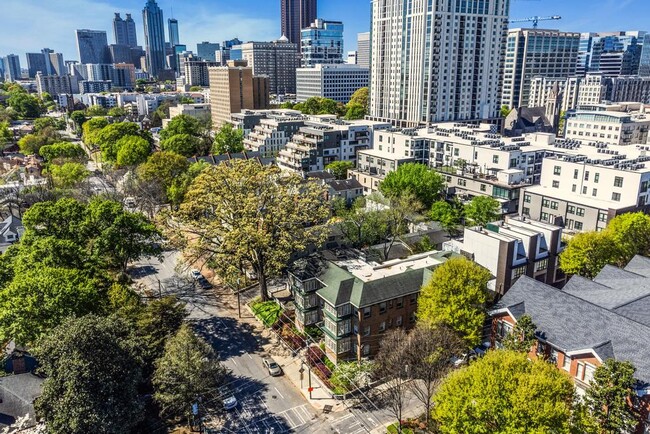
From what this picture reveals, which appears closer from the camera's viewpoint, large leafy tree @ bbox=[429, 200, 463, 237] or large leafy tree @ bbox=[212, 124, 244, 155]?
large leafy tree @ bbox=[429, 200, 463, 237]

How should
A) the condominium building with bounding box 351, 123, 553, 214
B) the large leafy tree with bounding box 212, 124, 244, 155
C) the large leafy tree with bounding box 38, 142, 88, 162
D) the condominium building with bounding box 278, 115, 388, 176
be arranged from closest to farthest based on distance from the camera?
the condominium building with bounding box 351, 123, 553, 214, the condominium building with bounding box 278, 115, 388, 176, the large leafy tree with bounding box 38, 142, 88, 162, the large leafy tree with bounding box 212, 124, 244, 155

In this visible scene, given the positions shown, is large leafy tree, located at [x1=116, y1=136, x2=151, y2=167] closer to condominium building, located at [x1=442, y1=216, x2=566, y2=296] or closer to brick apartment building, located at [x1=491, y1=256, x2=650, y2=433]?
condominium building, located at [x1=442, y1=216, x2=566, y2=296]

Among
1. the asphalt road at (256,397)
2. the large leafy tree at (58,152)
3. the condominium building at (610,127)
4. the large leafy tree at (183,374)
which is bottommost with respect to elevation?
the asphalt road at (256,397)

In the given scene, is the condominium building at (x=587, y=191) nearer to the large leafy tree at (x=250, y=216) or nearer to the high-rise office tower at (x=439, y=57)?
the large leafy tree at (x=250, y=216)

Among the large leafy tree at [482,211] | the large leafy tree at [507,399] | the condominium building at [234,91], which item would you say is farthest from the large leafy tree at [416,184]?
the condominium building at [234,91]

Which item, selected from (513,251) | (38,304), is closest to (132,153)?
(38,304)

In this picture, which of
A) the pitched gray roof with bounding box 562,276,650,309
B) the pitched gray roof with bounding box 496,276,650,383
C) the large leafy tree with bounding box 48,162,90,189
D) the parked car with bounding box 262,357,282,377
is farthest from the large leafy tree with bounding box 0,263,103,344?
the large leafy tree with bounding box 48,162,90,189
